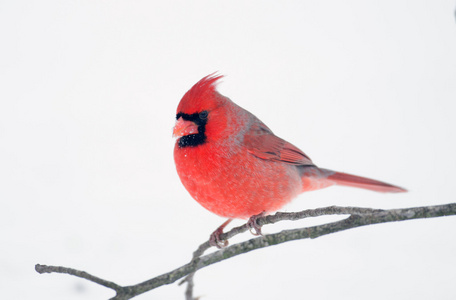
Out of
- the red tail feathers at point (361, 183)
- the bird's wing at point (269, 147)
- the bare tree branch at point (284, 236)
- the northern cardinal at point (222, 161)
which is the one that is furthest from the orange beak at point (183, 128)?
the red tail feathers at point (361, 183)

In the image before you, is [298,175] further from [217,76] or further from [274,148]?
[217,76]

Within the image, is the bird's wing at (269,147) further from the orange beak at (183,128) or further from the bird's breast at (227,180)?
the orange beak at (183,128)

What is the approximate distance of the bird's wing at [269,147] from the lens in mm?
2078

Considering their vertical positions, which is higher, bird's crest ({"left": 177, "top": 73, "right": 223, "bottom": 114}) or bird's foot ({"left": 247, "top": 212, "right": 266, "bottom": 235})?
bird's crest ({"left": 177, "top": 73, "right": 223, "bottom": 114})

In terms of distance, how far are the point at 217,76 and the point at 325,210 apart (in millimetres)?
786

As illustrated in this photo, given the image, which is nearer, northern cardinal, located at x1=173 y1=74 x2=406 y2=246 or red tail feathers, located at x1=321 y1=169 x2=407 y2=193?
northern cardinal, located at x1=173 y1=74 x2=406 y2=246

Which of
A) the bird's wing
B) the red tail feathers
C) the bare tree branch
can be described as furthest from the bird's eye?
the red tail feathers

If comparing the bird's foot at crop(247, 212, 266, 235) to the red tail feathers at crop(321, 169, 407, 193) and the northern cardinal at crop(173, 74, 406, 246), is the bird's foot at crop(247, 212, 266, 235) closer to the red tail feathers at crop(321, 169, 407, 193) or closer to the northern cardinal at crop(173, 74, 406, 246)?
the northern cardinal at crop(173, 74, 406, 246)

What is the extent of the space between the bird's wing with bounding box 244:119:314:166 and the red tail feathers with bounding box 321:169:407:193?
174 millimetres

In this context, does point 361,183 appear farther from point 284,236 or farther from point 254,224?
point 284,236

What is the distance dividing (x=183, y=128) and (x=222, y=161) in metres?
0.19

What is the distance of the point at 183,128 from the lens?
1.84 metres

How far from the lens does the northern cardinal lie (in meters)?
1.87

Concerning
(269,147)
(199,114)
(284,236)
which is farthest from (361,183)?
(284,236)
